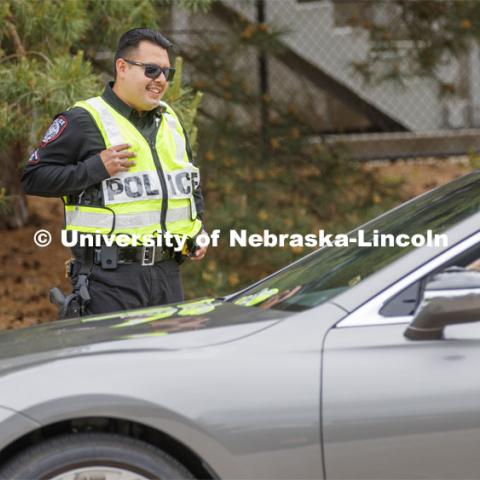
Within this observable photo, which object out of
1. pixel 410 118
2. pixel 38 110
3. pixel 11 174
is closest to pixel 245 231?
pixel 11 174

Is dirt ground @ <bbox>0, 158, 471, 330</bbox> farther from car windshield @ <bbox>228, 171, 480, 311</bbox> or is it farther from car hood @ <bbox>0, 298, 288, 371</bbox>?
car windshield @ <bbox>228, 171, 480, 311</bbox>

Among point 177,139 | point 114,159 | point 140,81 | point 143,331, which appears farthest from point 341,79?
point 143,331

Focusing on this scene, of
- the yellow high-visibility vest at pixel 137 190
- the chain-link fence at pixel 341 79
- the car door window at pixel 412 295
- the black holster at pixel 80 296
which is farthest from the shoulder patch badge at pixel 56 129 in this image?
the chain-link fence at pixel 341 79

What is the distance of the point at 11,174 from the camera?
7.93 m

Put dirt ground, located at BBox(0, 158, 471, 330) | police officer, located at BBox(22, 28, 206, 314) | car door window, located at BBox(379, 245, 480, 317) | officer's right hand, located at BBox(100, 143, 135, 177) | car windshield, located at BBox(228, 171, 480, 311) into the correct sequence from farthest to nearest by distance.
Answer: dirt ground, located at BBox(0, 158, 471, 330) < police officer, located at BBox(22, 28, 206, 314) < officer's right hand, located at BBox(100, 143, 135, 177) < car windshield, located at BBox(228, 171, 480, 311) < car door window, located at BBox(379, 245, 480, 317)

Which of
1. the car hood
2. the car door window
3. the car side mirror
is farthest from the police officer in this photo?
the car side mirror

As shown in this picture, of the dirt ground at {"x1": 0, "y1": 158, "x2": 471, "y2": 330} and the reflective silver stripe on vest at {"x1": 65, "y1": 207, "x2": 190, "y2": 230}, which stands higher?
the reflective silver stripe on vest at {"x1": 65, "y1": 207, "x2": 190, "y2": 230}

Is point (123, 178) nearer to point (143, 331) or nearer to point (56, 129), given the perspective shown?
point (56, 129)

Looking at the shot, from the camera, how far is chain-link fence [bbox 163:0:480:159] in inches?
367

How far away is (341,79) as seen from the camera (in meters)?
12.0

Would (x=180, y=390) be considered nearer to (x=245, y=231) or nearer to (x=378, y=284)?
(x=378, y=284)

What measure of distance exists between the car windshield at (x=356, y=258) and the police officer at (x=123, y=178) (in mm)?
597

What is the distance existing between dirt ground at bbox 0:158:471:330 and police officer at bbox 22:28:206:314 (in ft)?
9.71

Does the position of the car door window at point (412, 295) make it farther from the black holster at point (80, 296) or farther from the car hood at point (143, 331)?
the black holster at point (80, 296)
